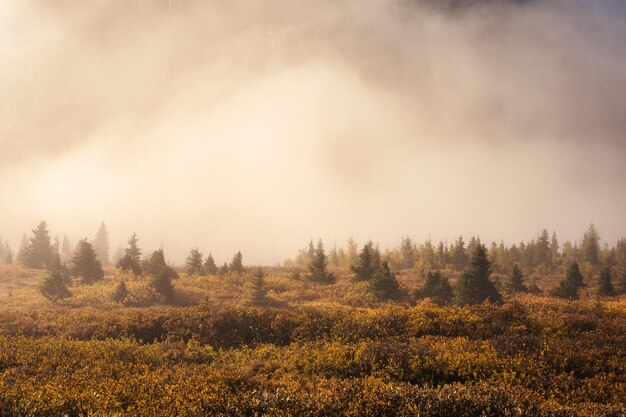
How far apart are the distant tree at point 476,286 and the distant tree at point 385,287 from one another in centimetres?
633

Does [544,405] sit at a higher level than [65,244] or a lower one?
lower

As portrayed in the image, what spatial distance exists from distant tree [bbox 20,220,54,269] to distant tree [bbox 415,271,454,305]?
6329 centimetres

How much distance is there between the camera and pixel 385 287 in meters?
43.8

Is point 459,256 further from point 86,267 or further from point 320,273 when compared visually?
point 86,267

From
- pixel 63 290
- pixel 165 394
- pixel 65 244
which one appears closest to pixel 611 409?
pixel 165 394

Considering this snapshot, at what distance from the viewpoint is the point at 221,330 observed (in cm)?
2170

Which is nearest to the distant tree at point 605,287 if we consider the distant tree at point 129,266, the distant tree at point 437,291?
the distant tree at point 437,291

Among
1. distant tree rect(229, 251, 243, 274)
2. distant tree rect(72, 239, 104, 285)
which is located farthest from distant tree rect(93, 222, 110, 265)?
distant tree rect(229, 251, 243, 274)

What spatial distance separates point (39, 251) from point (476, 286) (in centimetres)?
7202

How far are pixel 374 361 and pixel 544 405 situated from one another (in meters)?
6.22

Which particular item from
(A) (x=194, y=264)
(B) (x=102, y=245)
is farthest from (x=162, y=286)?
(B) (x=102, y=245)

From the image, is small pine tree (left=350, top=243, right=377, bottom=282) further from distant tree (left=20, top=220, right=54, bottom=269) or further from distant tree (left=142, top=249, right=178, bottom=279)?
distant tree (left=20, top=220, right=54, bottom=269)

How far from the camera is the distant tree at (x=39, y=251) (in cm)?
7138

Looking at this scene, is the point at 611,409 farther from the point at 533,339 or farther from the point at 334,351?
the point at 334,351
